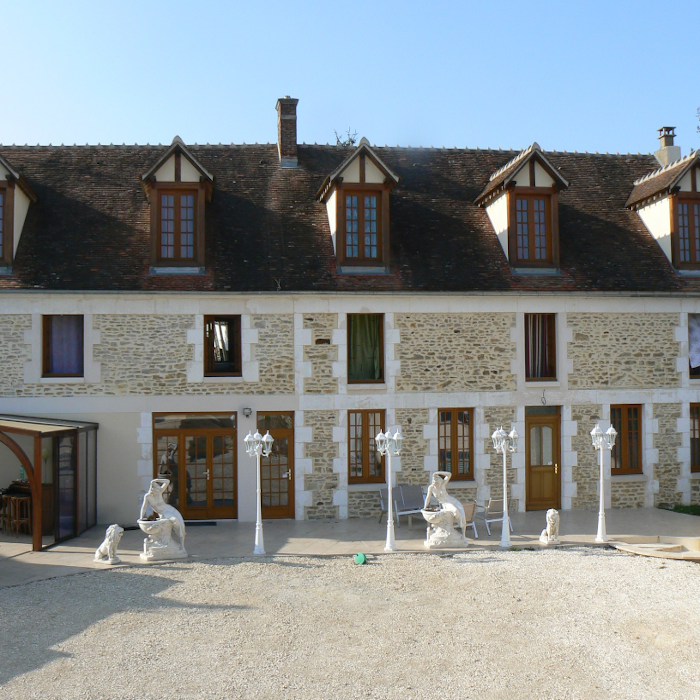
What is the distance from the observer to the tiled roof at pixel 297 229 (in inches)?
543

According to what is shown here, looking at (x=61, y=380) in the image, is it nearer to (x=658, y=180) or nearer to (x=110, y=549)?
(x=110, y=549)

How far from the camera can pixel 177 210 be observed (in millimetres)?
14062

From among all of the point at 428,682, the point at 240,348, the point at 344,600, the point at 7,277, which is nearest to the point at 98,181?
the point at 7,277

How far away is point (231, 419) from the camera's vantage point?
13.7 m

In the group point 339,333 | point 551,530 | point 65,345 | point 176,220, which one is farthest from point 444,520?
point 65,345

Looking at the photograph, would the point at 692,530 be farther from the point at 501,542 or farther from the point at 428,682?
the point at 428,682

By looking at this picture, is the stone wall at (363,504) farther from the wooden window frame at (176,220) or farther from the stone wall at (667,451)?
the stone wall at (667,451)

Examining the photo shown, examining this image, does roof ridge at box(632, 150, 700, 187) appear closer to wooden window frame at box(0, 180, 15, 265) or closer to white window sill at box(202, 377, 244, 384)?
white window sill at box(202, 377, 244, 384)

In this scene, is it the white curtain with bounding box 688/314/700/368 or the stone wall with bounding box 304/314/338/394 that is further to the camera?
the white curtain with bounding box 688/314/700/368

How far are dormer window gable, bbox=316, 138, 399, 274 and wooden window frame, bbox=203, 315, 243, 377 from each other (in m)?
2.36

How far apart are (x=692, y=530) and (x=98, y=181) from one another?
13558 mm

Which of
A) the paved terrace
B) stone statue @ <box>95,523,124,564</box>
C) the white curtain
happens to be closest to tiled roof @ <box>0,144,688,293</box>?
the white curtain

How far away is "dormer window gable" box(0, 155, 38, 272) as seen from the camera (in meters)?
13.5

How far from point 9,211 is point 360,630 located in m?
10.5
